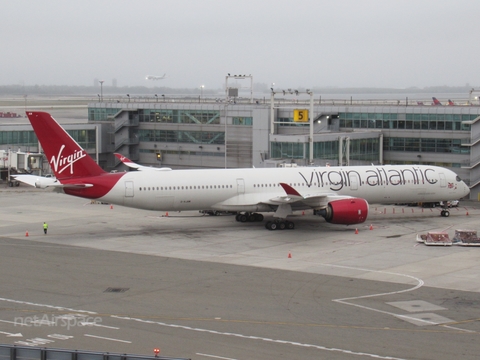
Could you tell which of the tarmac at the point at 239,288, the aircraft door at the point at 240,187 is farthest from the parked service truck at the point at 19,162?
the aircraft door at the point at 240,187

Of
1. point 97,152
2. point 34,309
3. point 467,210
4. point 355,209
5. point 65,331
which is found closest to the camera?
point 65,331

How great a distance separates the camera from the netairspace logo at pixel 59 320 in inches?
1113

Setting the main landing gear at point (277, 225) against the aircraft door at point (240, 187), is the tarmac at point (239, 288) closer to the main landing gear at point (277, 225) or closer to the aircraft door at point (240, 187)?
the main landing gear at point (277, 225)

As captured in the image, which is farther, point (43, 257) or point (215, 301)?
point (43, 257)

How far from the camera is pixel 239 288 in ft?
113

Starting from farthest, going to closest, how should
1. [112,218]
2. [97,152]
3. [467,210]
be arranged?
[97,152], [467,210], [112,218]

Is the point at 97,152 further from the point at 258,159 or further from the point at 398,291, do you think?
the point at 398,291

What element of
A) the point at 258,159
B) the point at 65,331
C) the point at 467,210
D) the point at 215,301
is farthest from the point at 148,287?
the point at 258,159

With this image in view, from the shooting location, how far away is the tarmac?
85.7ft

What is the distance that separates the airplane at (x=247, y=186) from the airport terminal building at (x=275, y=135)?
428 inches

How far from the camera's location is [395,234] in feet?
163

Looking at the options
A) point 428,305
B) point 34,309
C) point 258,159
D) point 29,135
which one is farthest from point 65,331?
point 29,135

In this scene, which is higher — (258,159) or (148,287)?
(258,159)

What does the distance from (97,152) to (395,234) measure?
149 ft
